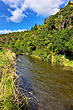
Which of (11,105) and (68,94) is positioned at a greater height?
(11,105)

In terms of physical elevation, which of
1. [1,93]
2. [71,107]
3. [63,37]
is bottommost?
[71,107]

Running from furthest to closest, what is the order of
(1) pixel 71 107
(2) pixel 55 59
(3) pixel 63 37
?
(2) pixel 55 59, (3) pixel 63 37, (1) pixel 71 107

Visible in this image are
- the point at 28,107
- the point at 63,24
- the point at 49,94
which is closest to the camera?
the point at 28,107

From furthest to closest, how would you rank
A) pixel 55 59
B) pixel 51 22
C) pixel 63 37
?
pixel 51 22 < pixel 55 59 < pixel 63 37

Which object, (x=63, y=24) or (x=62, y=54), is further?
(x=63, y=24)

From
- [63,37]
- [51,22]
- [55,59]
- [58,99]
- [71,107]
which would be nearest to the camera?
[71,107]

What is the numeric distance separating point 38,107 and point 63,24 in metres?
23.7

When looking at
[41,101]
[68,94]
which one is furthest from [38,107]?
[68,94]

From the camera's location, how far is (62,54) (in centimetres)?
1891

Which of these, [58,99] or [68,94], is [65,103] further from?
[68,94]

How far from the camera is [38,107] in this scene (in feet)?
15.9

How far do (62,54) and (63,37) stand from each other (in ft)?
16.1

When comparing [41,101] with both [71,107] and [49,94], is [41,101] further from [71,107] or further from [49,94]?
[71,107]

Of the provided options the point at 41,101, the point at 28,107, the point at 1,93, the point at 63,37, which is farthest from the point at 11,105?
the point at 63,37
